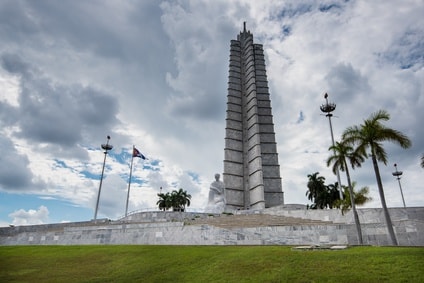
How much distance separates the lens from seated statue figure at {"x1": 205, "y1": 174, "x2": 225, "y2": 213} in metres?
34.2

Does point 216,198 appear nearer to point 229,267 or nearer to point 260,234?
point 260,234

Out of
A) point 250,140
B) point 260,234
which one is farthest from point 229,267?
point 250,140

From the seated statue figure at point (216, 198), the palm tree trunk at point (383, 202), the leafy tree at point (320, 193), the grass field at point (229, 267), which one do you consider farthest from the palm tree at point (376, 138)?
the leafy tree at point (320, 193)

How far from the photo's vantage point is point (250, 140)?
46.8 metres

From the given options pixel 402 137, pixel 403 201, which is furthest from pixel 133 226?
pixel 403 201

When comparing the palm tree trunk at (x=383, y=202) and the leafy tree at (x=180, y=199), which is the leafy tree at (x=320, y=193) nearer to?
the leafy tree at (x=180, y=199)

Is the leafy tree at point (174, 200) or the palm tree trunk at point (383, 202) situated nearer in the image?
the palm tree trunk at point (383, 202)

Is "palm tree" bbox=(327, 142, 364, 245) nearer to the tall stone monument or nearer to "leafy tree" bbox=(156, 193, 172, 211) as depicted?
the tall stone monument

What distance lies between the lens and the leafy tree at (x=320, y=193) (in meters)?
46.5

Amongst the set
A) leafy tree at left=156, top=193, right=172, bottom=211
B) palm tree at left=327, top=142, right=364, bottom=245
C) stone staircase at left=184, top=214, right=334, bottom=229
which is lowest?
stone staircase at left=184, top=214, right=334, bottom=229

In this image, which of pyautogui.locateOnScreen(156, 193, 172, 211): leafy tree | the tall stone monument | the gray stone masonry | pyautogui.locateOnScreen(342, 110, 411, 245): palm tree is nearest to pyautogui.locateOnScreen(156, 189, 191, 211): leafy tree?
pyautogui.locateOnScreen(156, 193, 172, 211): leafy tree

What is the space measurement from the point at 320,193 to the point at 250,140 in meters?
14.2

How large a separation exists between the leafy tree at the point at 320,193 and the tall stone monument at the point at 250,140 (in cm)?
865

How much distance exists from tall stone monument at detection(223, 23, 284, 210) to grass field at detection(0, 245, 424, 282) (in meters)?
30.2
